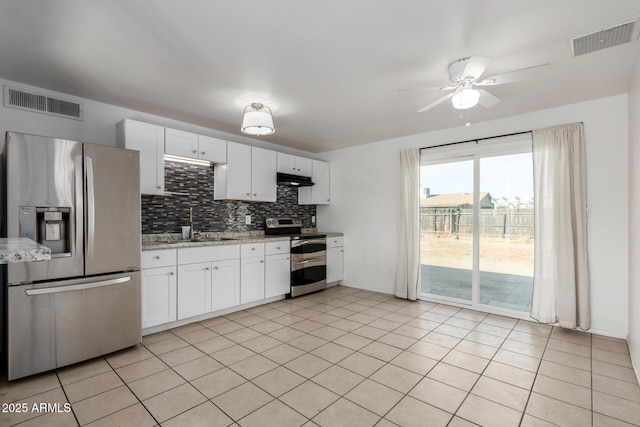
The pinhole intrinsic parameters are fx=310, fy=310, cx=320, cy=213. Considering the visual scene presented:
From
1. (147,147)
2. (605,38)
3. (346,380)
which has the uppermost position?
(605,38)

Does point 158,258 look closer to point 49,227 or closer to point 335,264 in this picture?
point 49,227

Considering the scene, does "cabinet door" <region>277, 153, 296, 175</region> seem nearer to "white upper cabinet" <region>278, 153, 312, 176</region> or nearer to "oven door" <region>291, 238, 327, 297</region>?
"white upper cabinet" <region>278, 153, 312, 176</region>

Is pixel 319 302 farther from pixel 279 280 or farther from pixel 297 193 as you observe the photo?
pixel 297 193

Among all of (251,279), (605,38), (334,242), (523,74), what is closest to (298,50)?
(523,74)

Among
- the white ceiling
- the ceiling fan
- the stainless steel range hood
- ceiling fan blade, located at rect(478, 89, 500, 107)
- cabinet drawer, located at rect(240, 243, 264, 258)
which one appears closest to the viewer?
the white ceiling

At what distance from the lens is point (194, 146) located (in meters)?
3.87

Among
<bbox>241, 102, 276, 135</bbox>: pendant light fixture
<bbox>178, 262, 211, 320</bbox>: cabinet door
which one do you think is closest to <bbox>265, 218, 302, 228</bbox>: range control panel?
<bbox>178, 262, 211, 320</bbox>: cabinet door

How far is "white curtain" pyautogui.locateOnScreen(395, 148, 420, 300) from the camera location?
15.0 feet

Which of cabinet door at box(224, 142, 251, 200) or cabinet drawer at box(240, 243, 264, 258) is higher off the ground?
cabinet door at box(224, 142, 251, 200)

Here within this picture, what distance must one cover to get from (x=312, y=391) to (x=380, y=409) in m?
0.50

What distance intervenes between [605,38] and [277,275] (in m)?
4.06

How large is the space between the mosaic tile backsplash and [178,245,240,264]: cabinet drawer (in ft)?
2.06

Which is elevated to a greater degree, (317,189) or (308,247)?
(317,189)

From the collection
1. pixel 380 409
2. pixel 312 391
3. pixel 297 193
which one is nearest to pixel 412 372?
pixel 380 409
